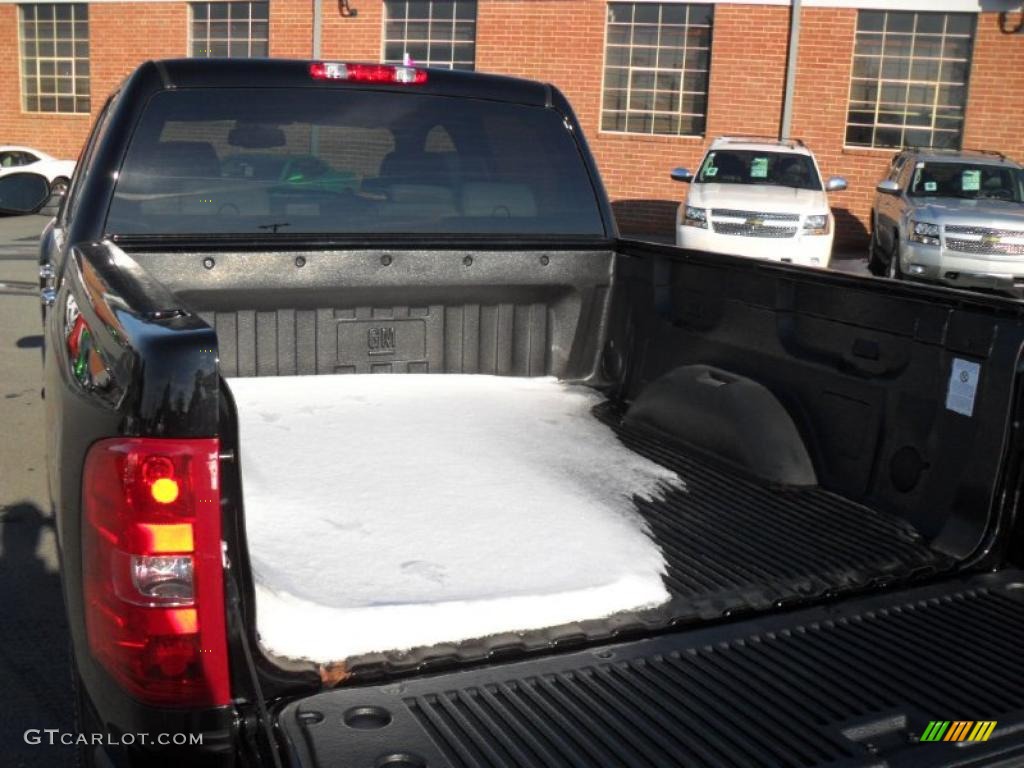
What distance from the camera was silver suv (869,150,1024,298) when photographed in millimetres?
12883

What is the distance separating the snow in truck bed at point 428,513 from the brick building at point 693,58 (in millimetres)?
17965

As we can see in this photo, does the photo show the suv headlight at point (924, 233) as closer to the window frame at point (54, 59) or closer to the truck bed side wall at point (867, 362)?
the truck bed side wall at point (867, 362)

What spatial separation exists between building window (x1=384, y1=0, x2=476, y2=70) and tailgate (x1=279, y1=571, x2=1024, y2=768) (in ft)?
Answer: 67.7

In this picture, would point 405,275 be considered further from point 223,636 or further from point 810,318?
point 223,636

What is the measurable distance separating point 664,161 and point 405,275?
18.3 metres

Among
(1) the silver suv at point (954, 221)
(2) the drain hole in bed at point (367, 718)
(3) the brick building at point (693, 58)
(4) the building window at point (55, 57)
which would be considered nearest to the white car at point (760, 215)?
(1) the silver suv at point (954, 221)

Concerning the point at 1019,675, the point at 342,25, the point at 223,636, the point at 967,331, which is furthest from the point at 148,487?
the point at 342,25

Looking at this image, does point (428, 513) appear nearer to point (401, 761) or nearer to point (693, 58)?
point (401, 761)

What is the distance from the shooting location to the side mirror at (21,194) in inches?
185

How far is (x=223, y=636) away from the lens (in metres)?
1.78

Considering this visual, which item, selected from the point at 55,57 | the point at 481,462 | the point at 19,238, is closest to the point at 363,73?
the point at 481,462

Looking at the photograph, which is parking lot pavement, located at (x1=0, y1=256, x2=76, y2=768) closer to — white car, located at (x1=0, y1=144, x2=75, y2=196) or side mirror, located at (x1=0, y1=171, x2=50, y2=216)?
side mirror, located at (x1=0, y1=171, x2=50, y2=216)

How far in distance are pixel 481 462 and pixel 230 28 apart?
22.3 meters

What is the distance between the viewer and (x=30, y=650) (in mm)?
3936
